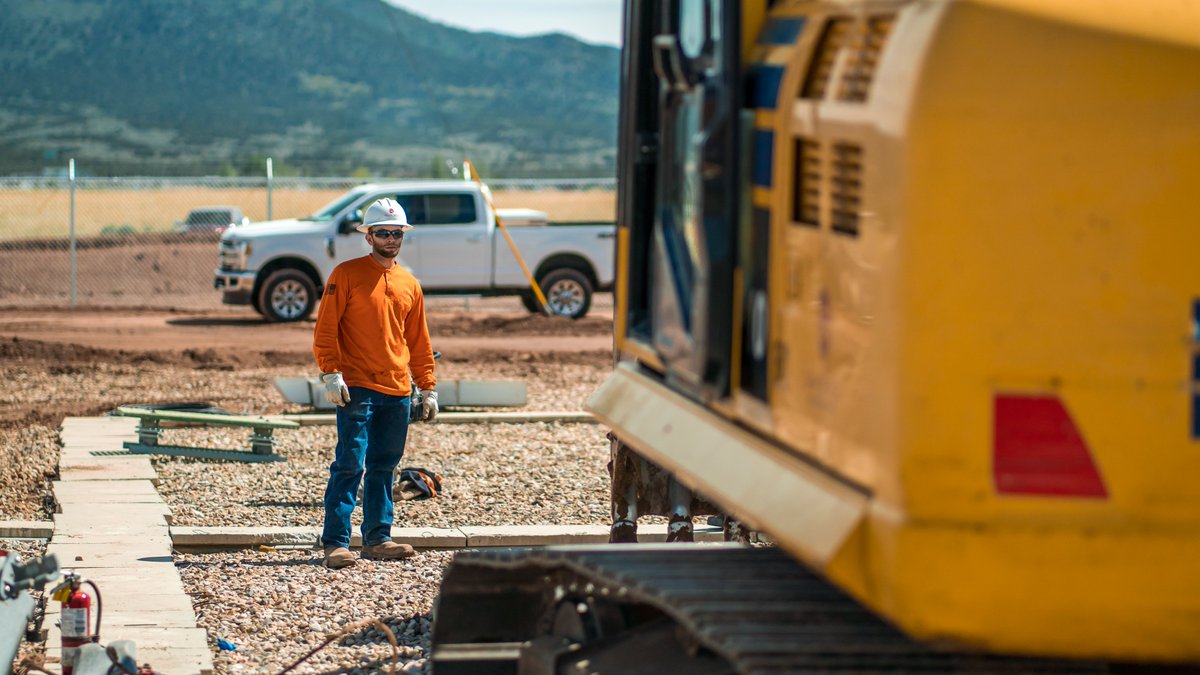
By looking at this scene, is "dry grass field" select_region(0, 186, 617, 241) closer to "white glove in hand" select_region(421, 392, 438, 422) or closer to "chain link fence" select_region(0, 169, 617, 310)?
"chain link fence" select_region(0, 169, 617, 310)

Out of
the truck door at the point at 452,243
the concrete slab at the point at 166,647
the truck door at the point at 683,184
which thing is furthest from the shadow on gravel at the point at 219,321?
Answer: the truck door at the point at 683,184

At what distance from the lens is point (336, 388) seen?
8602mm

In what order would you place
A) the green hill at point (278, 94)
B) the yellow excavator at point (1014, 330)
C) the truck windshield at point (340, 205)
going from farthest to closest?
the green hill at point (278, 94), the truck windshield at point (340, 205), the yellow excavator at point (1014, 330)

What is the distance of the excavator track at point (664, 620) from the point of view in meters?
3.68

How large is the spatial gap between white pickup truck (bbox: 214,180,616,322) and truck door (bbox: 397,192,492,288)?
0.01 meters

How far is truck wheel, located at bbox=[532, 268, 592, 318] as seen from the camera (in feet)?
82.3

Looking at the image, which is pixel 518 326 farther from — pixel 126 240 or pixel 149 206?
pixel 149 206

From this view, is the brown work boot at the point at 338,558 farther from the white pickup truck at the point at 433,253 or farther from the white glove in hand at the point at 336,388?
the white pickup truck at the point at 433,253

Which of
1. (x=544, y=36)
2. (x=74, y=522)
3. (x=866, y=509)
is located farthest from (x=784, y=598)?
(x=544, y=36)

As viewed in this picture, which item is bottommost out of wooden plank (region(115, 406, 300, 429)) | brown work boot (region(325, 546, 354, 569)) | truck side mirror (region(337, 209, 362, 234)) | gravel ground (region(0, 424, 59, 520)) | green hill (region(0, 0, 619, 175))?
gravel ground (region(0, 424, 59, 520))

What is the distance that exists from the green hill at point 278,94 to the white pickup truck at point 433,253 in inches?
2067

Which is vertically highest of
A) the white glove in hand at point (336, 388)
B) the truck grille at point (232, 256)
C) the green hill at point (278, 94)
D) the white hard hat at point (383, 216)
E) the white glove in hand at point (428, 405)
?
the green hill at point (278, 94)

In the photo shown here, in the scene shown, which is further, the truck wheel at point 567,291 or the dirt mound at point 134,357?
the truck wheel at point 567,291

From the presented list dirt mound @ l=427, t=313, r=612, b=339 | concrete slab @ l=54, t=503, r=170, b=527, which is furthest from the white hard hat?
dirt mound @ l=427, t=313, r=612, b=339
